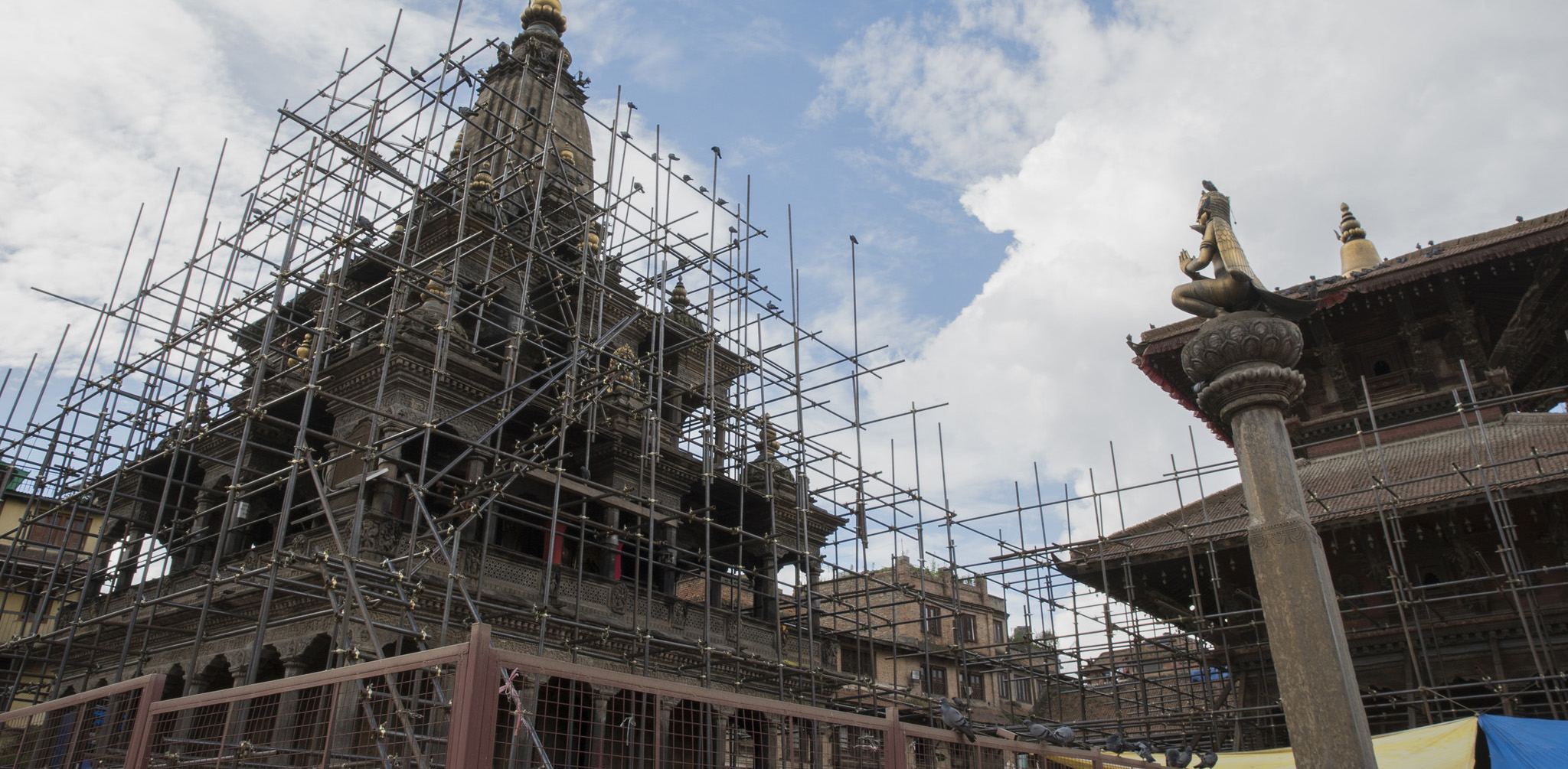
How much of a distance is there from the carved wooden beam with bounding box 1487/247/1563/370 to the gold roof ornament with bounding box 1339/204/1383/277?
124 inches

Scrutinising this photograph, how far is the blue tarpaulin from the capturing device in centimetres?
1145

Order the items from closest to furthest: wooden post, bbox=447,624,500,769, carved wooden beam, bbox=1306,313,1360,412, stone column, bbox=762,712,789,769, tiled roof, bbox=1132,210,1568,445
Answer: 1. wooden post, bbox=447,624,500,769
2. stone column, bbox=762,712,789,769
3. tiled roof, bbox=1132,210,1568,445
4. carved wooden beam, bbox=1306,313,1360,412

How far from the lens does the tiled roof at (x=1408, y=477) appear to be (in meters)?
15.8

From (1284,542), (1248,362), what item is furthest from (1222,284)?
(1284,542)

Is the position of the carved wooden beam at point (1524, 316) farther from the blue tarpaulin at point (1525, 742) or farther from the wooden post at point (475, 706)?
the wooden post at point (475, 706)

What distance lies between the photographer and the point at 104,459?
18.7m

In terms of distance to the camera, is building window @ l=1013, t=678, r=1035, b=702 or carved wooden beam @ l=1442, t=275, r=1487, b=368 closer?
carved wooden beam @ l=1442, t=275, r=1487, b=368

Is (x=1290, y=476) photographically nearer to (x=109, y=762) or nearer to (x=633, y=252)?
(x=109, y=762)

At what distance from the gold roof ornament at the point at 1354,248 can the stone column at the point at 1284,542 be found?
16.3m

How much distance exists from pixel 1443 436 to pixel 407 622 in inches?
709

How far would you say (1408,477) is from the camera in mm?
17438

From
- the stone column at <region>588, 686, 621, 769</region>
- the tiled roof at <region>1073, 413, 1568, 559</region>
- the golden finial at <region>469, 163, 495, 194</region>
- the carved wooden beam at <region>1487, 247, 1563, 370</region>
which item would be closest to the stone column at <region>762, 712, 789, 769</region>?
the stone column at <region>588, 686, 621, 769</region>

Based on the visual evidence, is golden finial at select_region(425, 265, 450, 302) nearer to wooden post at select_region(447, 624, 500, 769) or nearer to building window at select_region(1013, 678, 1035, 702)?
wooden post at select_region(447, 624, 500, 769)

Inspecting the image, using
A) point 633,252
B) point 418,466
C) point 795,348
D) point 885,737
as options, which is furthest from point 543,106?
point 885,737
